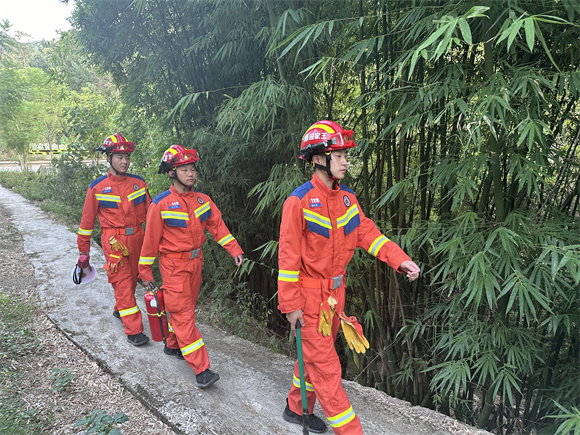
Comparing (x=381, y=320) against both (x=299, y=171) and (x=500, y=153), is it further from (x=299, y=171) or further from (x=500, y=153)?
(x=500, y=153)

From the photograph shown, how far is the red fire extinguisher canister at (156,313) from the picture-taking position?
2797mm

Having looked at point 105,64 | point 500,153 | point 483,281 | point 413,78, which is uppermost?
point 105,64

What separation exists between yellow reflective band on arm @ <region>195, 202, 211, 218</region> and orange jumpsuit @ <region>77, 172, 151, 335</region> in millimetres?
860

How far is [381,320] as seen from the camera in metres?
2.76

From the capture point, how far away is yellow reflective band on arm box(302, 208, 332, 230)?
6.35ft

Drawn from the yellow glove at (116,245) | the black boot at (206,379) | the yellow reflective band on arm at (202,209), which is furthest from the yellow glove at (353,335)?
the yellow glove at (116,245)

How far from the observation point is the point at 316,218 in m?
1.94

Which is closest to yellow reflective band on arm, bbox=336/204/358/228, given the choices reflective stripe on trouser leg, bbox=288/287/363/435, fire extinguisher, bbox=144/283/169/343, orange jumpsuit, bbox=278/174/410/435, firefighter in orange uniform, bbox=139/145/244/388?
orange jumpsuit, bbox=278/174/410/435

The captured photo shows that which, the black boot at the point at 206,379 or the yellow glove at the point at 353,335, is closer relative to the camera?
the yellow glove at the point at 353,335

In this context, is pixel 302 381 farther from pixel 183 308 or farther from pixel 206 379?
pixel 183 308

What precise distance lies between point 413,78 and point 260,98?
96 centimetres

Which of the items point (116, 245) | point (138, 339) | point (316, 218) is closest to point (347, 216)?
point (316, 218)

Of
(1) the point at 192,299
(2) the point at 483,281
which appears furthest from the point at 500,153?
(1) the point at 192,299

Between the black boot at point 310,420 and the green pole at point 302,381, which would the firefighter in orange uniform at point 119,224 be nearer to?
the black boot at point 310,420
